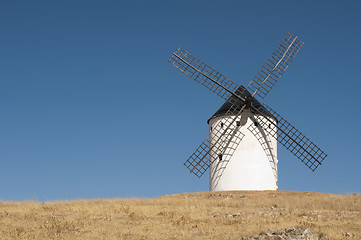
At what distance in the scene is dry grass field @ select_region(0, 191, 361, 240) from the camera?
12.4 meters

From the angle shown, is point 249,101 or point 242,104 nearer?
point 249,101

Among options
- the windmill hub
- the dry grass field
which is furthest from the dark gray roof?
the dry grass field

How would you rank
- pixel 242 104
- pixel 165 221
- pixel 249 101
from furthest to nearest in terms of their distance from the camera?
pixel 242 104 < pixel 249 101 < pixel 165 221

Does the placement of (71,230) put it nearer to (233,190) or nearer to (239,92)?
(233,190)

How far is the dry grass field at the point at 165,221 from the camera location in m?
12.4

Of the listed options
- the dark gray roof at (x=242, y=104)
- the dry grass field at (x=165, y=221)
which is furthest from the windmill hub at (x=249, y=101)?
the dry grass field at (x=165, y=221)

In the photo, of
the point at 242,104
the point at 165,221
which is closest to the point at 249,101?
the point at 242,104

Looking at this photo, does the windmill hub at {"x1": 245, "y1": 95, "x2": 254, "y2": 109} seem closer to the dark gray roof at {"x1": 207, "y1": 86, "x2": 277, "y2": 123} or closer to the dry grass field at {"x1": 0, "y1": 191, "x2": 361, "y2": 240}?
the dark gray roof at {"x1": 207, "y1": 86, "x2": 277, "y2": 123}

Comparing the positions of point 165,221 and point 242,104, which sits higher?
point 242,104

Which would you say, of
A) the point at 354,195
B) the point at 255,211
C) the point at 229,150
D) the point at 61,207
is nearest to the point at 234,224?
the point at 255,211

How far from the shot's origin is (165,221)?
564 inches

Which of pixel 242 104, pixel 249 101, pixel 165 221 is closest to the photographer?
pixel 165 221

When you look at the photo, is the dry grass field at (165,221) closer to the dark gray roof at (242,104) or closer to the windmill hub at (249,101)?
the windmill hub at (249,101)

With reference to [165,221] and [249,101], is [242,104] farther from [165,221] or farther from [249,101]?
[165,221]
